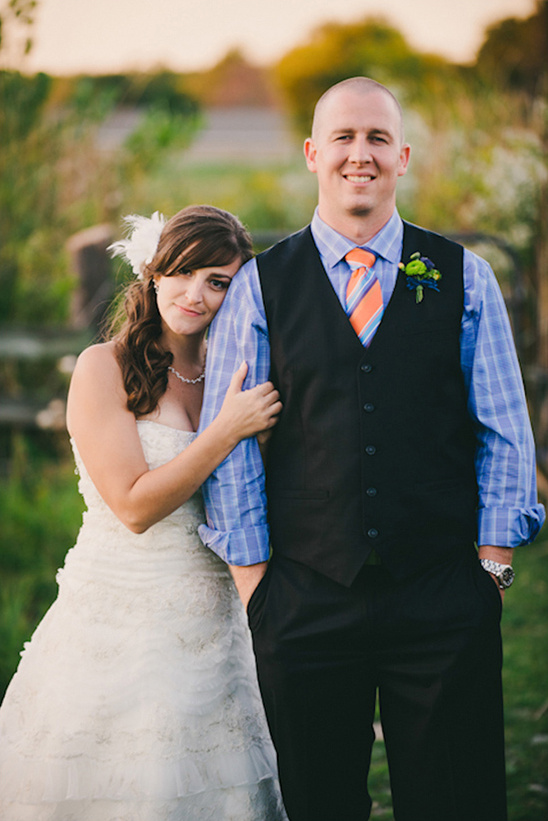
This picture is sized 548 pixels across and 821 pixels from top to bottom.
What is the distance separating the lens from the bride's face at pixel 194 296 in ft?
7.85

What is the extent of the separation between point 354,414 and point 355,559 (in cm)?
36

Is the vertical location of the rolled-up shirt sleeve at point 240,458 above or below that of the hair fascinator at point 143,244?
below

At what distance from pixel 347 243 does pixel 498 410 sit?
59 centimetres

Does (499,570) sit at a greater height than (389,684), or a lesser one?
greater

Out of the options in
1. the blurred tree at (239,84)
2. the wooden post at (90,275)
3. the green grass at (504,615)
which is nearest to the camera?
the green grass at (504,615)

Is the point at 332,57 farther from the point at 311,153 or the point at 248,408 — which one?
the point at 248,408

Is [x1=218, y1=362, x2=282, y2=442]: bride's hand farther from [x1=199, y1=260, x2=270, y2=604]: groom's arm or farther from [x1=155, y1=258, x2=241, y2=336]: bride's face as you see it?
[x1=155, y1=258, x2=241, y2=336]: bride's face

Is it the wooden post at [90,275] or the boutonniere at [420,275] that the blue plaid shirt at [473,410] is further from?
the wooden post at [90,275]

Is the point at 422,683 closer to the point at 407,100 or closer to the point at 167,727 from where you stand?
the point at 167,727

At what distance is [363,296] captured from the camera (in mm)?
2160

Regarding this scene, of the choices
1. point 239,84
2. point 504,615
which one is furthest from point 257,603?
point 239,84

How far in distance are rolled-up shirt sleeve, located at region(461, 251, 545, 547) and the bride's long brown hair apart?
0.70 meters

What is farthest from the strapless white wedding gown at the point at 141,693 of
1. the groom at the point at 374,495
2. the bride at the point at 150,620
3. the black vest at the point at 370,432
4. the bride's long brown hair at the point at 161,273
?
the black vest at the point at 370,432

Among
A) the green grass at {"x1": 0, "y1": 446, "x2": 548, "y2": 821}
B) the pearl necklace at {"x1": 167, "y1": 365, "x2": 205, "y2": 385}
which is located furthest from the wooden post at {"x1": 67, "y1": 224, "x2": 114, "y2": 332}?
the pearl necklace at {"x1": 167, "y1": 365, "x2": 205, "y2": 385}
